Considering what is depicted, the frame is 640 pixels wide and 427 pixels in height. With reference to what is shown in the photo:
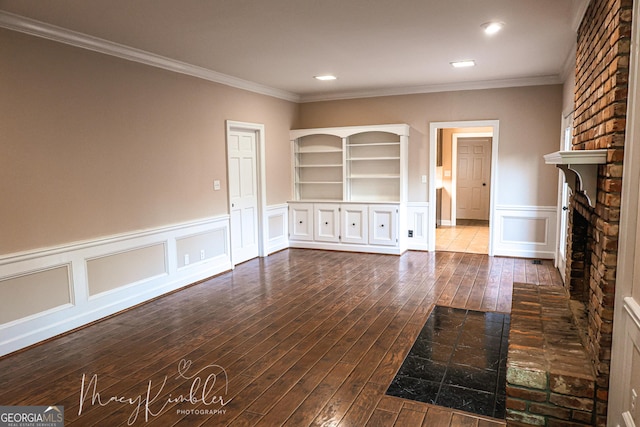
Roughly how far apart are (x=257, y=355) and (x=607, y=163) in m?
2.55

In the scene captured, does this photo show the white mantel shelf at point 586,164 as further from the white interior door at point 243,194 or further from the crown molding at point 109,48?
the white interior door at point 243,194

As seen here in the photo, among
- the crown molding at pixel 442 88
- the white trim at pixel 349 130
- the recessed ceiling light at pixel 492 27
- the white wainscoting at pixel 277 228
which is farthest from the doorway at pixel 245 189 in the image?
the recessed ceiling light at pixel 492 27

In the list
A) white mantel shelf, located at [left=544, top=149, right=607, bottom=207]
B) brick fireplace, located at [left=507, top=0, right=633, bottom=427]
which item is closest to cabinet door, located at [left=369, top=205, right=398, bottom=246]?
brick fireplace, located at [left=507, top=0, right=633, bottom=427]

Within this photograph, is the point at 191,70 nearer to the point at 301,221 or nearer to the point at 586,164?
the point at 301,221

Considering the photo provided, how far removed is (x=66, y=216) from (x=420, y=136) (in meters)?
5.02

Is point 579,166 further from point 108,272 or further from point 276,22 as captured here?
point 108,272

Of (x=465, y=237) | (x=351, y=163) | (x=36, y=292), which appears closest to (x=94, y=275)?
(x=36, y=292)

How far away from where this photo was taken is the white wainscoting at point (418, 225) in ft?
22.8

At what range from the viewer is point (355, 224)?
23.0 feet

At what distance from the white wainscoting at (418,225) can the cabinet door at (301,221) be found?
162cm

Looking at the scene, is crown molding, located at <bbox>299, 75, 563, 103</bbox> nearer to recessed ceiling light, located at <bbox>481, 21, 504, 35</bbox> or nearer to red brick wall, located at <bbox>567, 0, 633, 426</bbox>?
recessed ceiling light, located at <bbox>481, 21, 504, 35</bbox>

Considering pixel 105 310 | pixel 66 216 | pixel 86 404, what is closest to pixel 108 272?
pixel 105 310

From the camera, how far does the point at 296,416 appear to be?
2.46 meters

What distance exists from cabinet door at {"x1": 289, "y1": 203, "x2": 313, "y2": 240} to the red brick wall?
5041 millimetres
